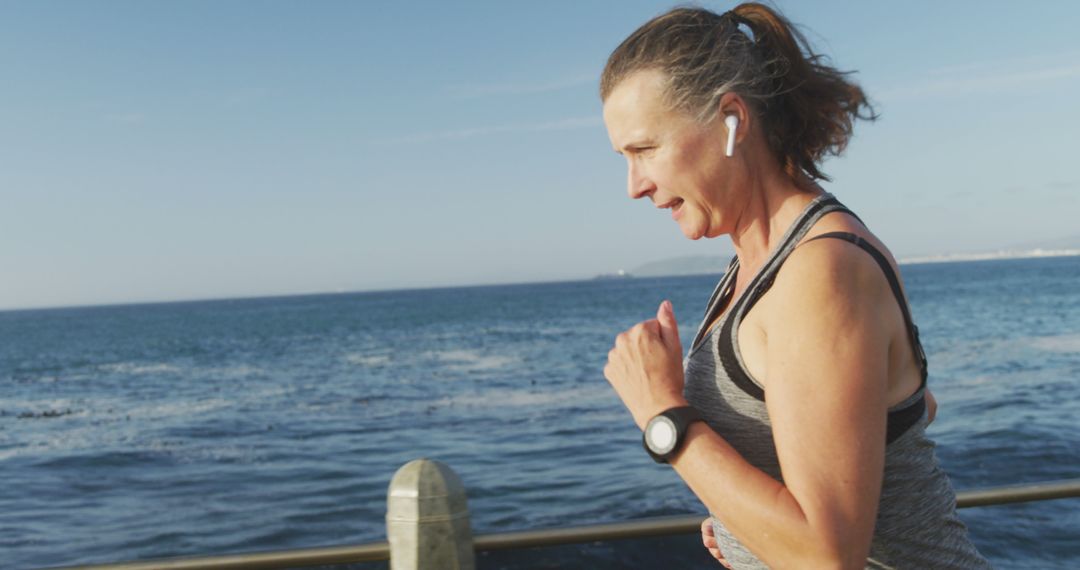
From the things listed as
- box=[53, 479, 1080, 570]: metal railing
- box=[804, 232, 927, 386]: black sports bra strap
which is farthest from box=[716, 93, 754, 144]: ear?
box=[53, 479, 1080, 570]: metal railing

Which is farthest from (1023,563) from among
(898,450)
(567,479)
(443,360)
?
(443,360)

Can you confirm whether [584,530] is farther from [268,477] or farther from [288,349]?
[288,349]

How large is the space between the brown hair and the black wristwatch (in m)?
0.46

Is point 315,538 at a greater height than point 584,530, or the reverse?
point 584,530

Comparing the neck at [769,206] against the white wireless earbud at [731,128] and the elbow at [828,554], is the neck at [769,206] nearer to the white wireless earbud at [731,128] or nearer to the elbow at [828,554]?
the white wireless earbud at [731,128]

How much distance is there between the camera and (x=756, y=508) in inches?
51.4

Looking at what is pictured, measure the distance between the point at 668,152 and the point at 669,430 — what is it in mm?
432

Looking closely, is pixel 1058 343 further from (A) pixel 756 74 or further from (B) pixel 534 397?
(A) pixel 756 74

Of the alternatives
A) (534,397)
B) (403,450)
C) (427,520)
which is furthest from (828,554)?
(534,397)

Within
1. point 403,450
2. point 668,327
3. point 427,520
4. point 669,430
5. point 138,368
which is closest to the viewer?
point 669,430

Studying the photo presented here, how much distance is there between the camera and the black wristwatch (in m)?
1.40

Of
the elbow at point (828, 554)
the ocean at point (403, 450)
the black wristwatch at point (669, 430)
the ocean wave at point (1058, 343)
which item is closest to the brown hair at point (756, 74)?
the black wristwatch at point (669, 430)

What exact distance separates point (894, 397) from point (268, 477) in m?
15.7

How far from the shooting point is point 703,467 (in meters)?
1.38
